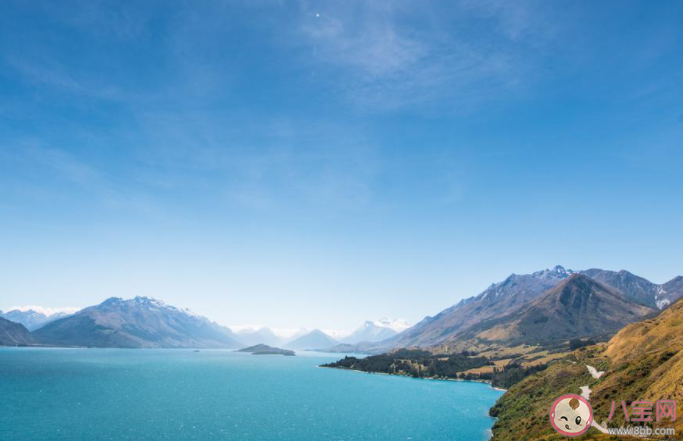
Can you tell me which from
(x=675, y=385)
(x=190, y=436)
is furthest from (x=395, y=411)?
(x=675, y=385)

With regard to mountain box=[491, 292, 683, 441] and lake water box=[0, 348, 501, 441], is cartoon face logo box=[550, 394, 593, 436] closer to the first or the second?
mountain box=[491, 292, 683, 441]

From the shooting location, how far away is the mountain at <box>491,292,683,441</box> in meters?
78.0

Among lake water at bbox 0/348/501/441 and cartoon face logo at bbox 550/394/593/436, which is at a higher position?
cartoon face logo at bbox 550/394/593/436

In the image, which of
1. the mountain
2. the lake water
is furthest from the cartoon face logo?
the lake water

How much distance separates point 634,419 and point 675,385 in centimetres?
1028

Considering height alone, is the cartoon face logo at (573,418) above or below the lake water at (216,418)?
above

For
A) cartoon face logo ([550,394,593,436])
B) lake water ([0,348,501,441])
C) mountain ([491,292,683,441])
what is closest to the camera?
cartoon face logo ([550,394,593,436])

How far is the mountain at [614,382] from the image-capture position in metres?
78.0

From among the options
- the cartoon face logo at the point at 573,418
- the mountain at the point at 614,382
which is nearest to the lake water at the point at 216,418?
the mountain at the point at 614,382

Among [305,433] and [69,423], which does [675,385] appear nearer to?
[305,433]

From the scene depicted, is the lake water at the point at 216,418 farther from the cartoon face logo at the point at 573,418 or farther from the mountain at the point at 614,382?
the cartoon face logo at the point at 573,418

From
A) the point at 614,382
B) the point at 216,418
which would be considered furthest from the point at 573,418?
the point at 216,418

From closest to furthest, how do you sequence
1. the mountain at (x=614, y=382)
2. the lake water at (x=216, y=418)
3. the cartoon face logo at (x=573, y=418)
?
the cartoon face logo at (x=573, y=418) → the mountain at (x=614, y=382) → the lake water at (x=216, y=418)

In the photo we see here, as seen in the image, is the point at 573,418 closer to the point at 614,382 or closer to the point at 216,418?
the point at 614,382
